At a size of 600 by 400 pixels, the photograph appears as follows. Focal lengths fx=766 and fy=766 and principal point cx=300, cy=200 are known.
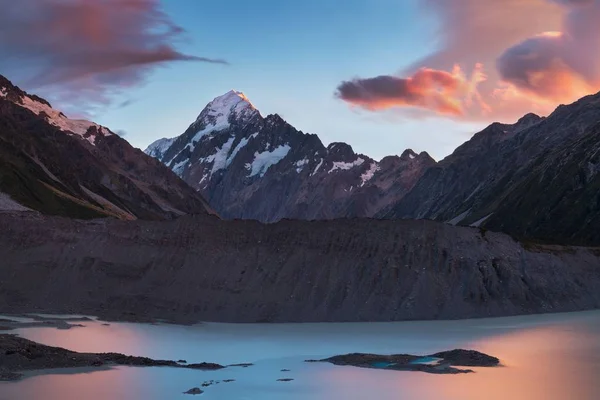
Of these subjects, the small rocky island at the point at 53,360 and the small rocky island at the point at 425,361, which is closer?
the small rocky island at the point at 53,360

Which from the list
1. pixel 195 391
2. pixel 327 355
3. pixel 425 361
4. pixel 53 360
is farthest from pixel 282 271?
pixel 195 391

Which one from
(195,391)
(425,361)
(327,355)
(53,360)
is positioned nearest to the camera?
(195,391)

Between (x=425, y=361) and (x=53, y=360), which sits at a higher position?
(x=53, y=360)

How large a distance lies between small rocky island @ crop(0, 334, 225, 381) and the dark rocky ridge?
27.5m

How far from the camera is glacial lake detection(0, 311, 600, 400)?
34094 millimetres

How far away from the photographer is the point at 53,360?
40906mm

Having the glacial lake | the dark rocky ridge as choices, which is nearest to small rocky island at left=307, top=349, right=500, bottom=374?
the glacial lake

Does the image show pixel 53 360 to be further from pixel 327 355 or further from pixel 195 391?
pixel 327 355

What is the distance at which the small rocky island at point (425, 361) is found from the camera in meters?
41.8

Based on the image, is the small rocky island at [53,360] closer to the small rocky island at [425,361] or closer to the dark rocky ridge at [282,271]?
the small rocky island at [425,361]

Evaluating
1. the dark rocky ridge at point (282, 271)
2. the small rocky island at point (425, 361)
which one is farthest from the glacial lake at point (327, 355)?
the dark rocky ridge at point (282, 271)

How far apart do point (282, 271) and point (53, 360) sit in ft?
127

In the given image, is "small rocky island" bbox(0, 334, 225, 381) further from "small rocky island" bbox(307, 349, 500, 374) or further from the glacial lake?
"small rocky island" bbox(307, 349, 500, 374)

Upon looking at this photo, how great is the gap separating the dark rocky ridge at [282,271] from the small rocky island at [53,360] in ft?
90.1
